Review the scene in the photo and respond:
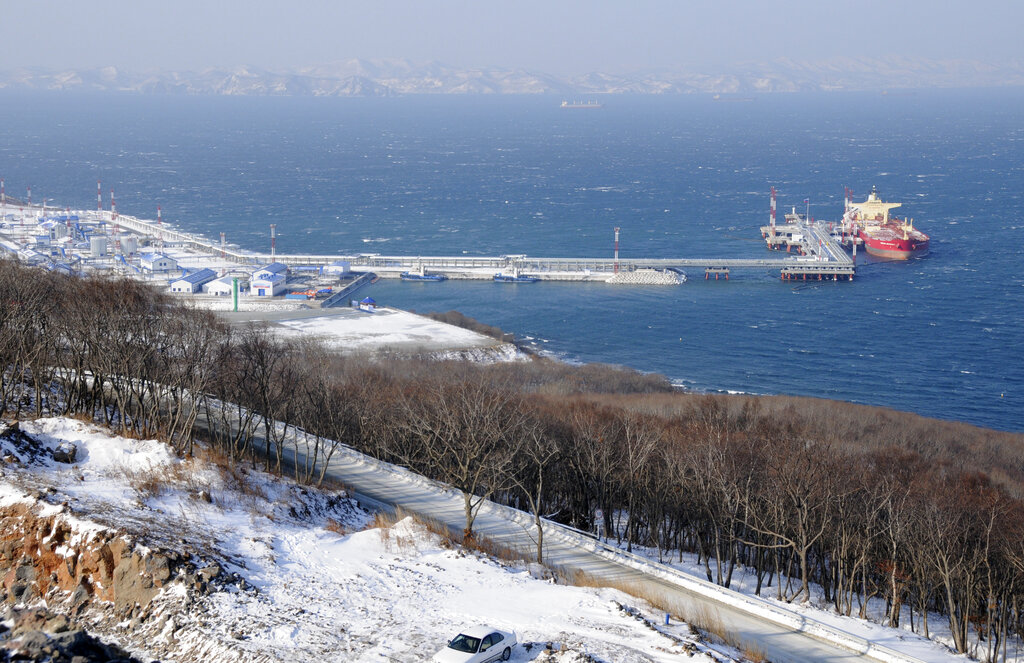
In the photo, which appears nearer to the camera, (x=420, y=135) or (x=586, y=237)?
(x=586, y=237)

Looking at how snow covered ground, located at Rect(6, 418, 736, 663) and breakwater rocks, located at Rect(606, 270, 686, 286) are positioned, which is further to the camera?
breakwater rocks, located at Rect(606, 270, 686, 286)

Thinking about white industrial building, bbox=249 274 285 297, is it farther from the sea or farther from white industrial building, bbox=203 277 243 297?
the sea

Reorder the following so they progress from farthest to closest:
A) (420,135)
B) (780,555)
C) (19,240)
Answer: (420,135), (19,240), (780,555)

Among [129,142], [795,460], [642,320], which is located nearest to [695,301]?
[642,320]

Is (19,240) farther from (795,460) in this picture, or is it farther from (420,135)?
(420,135)

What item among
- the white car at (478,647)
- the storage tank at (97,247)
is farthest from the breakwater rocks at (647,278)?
the white car at (478,647)

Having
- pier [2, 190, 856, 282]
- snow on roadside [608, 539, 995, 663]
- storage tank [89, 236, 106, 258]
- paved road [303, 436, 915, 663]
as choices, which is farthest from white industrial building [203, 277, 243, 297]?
snow on roadside [608, 539, 995, 663]

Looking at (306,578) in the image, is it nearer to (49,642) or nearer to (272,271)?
(49,642)

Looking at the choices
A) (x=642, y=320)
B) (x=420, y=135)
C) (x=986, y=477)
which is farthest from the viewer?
(x=420, y=135)
